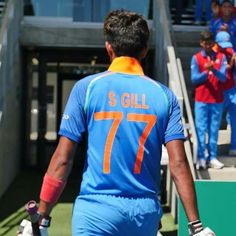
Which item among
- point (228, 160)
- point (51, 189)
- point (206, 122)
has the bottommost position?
point (228, 160)

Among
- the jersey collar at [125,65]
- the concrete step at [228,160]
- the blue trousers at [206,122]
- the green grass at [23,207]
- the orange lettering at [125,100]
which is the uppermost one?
the jersey collar at [125,65]

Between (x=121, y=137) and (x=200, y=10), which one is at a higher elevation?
(x=200, y=10)

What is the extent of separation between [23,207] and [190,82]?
3.74 meters

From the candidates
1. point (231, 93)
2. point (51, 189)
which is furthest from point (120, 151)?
point (231, 93)

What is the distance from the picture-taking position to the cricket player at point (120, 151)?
2.72m

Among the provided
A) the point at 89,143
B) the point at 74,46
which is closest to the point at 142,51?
the point at 89,143

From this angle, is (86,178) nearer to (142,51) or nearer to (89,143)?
(89,143)

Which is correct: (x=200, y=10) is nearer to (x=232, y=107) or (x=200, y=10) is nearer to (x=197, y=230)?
(x=232, y=107)

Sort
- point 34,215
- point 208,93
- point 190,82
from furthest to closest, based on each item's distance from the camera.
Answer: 1. point 190,82
2. point 208,93
3. point 34,215

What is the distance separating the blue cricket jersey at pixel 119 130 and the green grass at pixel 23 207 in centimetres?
445

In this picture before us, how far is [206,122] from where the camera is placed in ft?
25.6

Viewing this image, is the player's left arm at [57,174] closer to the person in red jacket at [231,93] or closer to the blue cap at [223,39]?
the person in red jacket at [231,93]

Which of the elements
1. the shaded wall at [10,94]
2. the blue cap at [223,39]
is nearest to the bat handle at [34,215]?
the blue cap at [223,39]

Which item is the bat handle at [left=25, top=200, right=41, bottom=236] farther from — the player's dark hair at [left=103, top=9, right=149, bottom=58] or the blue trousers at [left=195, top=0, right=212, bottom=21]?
the blue trousers at [left=195, top=0, right=212, bottom=21]
